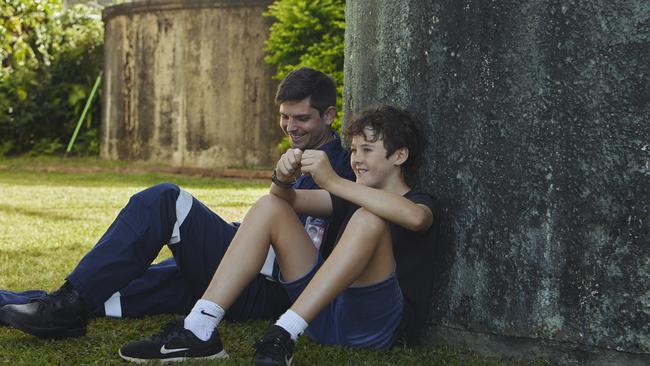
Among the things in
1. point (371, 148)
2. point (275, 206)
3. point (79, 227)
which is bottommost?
point (79, 227)

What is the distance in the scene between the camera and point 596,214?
9.34 ft

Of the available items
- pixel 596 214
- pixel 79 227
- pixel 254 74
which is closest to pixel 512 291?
pixel 596 214

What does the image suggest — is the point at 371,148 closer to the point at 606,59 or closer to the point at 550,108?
the point at 550,108

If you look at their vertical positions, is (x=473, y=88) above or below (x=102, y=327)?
above

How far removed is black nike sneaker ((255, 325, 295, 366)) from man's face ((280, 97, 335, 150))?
3.16 ft

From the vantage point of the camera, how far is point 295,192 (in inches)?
127

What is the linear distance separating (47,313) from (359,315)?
1.10m

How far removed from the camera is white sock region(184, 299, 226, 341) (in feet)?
9.65

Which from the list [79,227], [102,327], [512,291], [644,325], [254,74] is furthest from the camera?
[254,74]

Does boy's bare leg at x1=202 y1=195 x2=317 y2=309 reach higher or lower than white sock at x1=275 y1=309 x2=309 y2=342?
higher

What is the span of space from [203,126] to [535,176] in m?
12.2

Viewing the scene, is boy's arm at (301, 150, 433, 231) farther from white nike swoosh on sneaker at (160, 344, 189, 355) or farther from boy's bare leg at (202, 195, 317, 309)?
white nike swoosh on sneaker at (160, 344, 189, 355)

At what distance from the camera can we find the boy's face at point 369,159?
3.11 metres

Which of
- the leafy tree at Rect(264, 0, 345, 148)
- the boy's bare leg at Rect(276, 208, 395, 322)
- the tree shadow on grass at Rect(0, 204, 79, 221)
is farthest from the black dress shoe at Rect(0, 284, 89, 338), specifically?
the leafy tree at Rect(264, 0, 345, 148)
